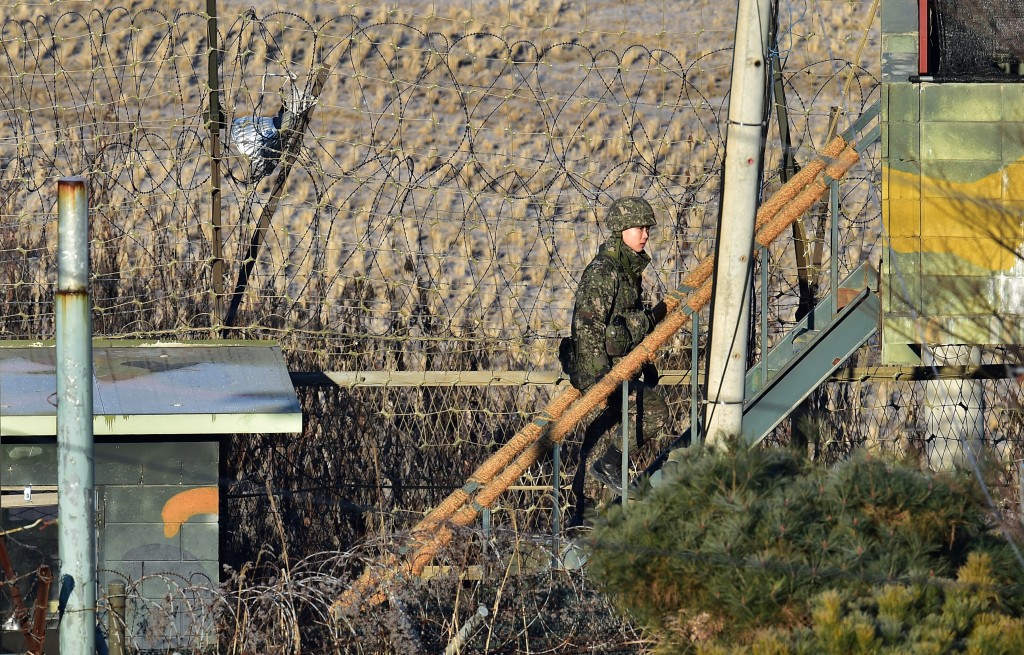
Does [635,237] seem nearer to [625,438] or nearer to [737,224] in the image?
[625,438]

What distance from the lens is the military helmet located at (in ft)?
29.3

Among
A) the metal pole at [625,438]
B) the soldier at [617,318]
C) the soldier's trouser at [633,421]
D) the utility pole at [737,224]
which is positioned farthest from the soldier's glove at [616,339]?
the utility pole at [737,224]

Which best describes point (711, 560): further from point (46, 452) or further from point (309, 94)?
point (309, 94)

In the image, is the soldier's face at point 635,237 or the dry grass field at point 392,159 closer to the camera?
the soldier's face at point 635,237

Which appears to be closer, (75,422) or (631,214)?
(75,422)

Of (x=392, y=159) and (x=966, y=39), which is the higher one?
(x=966, y=39)

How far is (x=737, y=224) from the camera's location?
22.4ft

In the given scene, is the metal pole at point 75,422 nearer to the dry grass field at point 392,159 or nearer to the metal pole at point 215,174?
the dry grass field at point 392,159

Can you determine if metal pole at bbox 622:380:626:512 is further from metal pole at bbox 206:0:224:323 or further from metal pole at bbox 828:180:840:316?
metal pole at bbox 206:0:224:323

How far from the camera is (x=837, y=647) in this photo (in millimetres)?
5594

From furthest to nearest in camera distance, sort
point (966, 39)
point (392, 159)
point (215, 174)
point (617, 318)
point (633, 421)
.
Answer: point (392, 159) → point (215, 174) → point (633, 421) → point (617, 318) → point (966, 39)

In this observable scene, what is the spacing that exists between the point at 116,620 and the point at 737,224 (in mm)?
3255

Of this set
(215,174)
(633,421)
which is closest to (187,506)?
(215,174)

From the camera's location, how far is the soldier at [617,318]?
8.80 meters
